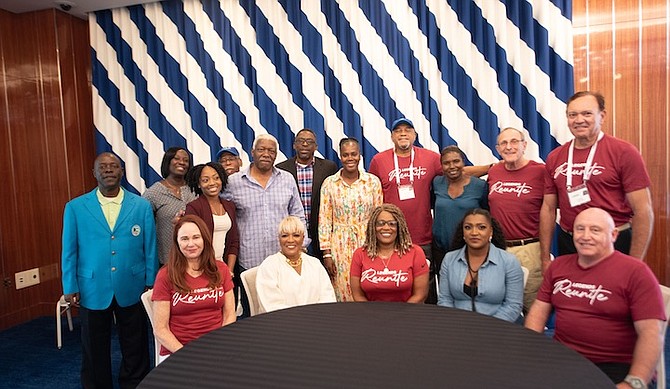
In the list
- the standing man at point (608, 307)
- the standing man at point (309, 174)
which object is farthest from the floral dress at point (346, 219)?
the standing man at point (608, 307)

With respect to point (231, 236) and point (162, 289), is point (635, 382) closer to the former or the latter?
point (162, 289)

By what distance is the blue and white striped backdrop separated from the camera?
4.12 m

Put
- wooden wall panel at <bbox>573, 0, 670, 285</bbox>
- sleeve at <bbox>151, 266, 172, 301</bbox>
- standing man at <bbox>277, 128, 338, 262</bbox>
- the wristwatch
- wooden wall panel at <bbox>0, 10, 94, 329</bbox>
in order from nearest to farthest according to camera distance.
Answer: the wristwatch, sleeve at <bbox>151, 266, 172, 301</bbox>, standing man at <bbox>277, 128, 338, 262</bbox>, wooden wall panel at <bbox>573, 0, 670, 285</bbox>, wooden wall panel at <bbox>0, 10, 94, 329</bbox>

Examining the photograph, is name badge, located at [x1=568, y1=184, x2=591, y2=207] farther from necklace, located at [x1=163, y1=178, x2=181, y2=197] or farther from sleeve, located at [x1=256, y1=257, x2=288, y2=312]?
necklace, located at [x1=163, y1=178, x2=181, y2=197]

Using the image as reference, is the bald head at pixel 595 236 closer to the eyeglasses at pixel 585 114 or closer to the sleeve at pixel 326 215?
the eyeglasses at pixel 585 114

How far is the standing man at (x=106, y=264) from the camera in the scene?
2.85 metres

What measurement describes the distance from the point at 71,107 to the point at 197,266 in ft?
11.8

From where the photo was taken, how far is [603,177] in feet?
8.33

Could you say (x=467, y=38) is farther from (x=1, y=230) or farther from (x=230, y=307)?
(x=1, y=230)

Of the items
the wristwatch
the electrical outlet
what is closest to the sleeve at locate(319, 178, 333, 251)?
the wristwatch

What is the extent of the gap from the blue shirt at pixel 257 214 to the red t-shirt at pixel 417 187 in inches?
28.5

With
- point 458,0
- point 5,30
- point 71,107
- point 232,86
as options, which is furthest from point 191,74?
point 458,0

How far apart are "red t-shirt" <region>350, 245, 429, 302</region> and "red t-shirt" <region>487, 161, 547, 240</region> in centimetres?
68

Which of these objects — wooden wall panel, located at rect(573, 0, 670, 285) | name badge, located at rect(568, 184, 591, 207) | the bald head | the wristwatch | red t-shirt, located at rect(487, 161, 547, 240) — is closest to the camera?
the wristwatch
